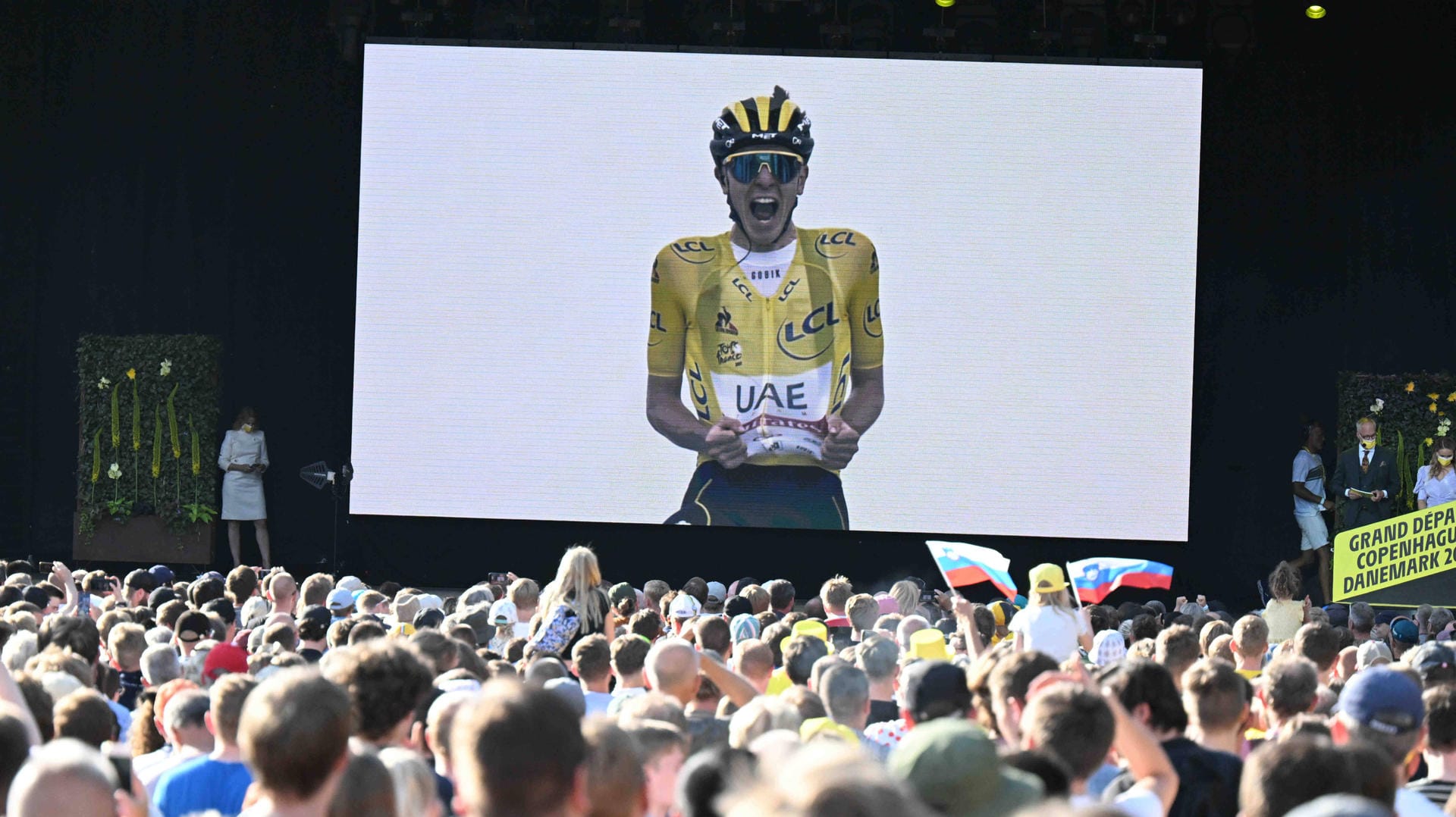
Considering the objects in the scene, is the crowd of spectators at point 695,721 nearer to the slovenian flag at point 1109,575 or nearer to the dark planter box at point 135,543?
the slovenian flag at point 1109,575

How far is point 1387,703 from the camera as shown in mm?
3186

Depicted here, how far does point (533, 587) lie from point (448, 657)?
8.70 feet

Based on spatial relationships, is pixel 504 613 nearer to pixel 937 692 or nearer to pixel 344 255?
pixel 937 692

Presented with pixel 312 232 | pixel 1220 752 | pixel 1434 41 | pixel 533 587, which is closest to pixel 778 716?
pixel 1220 752

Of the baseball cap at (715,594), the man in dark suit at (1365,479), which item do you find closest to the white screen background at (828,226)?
the man in dark suit at (1365,479)

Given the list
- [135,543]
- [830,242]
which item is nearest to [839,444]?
[830,242]

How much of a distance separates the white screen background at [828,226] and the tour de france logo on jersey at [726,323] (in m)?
0.61

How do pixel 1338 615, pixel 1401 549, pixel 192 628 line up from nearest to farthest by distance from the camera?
pixel 192 628
pixel 1338 615
pixel 1401 549

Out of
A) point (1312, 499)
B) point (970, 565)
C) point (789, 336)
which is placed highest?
point (789, 336)

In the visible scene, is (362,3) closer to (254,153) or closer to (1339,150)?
(254,153)

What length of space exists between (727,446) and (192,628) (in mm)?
7389

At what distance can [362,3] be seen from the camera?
12484 mm

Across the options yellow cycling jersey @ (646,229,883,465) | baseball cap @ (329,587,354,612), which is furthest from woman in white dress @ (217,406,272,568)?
baseball cap @ (329,587,354,612)

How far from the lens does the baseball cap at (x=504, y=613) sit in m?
6.77
